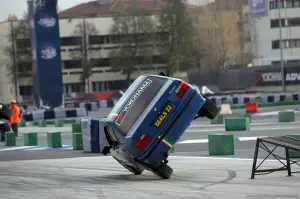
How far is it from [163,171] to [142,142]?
78cm

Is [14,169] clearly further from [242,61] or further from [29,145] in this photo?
[242,61]

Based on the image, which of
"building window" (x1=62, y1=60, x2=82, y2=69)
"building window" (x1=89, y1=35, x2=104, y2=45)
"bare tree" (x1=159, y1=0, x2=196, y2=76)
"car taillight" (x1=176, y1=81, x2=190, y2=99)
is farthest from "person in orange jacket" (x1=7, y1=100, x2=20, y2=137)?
"building window" (x1=62, y1=60, x2=82, y2=69)

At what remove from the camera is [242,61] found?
335 ft

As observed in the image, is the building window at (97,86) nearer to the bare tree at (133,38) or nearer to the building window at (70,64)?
the building window at (70,64)

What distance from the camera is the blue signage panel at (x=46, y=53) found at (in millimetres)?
57938

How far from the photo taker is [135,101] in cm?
1473

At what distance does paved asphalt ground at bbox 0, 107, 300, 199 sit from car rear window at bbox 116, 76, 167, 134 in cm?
104

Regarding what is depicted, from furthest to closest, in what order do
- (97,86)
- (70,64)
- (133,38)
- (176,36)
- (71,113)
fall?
(70,64), (97,86), (133,38), (176,36), (71,113)

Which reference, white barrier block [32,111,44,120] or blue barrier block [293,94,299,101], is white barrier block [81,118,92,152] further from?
blue barrier block [293,94,299,101]

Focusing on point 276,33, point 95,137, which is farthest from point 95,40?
point 95,137

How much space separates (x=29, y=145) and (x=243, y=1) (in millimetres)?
83662

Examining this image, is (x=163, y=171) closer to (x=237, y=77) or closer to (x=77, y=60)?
(x=237, y=77)

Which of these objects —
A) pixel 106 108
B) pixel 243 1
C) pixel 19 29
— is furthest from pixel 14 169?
pixel 243 1

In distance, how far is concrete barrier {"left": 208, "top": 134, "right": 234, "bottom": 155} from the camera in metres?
20.4
